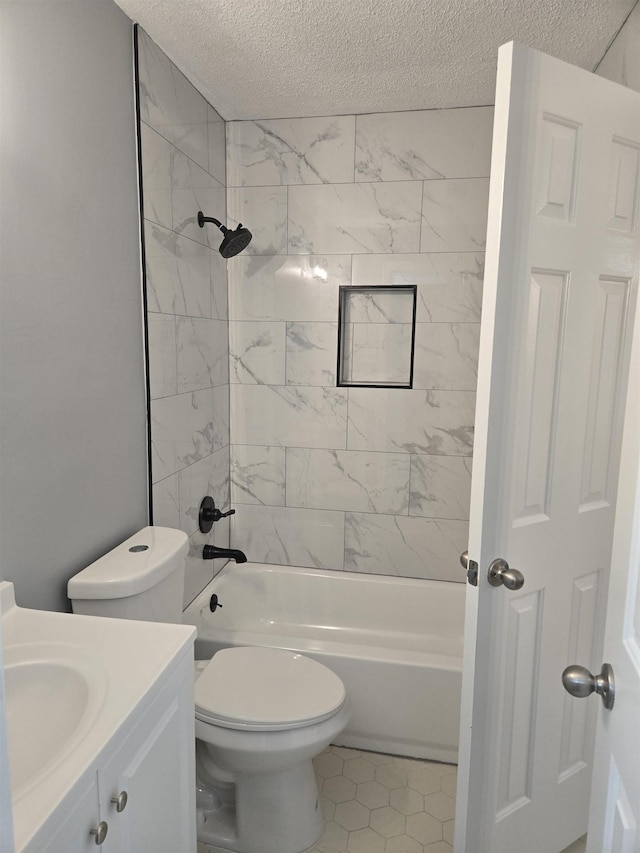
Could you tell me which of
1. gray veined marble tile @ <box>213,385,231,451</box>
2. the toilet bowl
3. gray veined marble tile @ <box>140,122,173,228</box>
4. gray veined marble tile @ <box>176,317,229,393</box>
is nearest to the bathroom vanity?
the toilet bowl

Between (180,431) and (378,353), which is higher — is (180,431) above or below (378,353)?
below

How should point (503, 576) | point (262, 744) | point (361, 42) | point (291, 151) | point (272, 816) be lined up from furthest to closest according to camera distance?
point (291, 151) → point (361, 42) → point (272, 816) → point (262, 744) → point (503, 576)

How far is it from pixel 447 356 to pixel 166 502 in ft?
4.38

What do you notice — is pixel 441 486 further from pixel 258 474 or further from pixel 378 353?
pixel 258 474

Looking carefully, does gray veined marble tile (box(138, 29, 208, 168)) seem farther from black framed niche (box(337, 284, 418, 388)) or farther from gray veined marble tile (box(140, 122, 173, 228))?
black framed niche (box(337, 284, 418, 388))

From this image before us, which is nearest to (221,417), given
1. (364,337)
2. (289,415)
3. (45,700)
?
(289,415)

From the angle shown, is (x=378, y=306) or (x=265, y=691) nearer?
(x=265, y=691)

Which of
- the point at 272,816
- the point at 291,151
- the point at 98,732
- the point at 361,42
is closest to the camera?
the point at 98,732

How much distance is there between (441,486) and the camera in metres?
2.66

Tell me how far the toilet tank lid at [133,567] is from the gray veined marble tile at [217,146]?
156 cm

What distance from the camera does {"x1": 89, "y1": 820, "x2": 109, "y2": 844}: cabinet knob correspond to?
884 millimetres

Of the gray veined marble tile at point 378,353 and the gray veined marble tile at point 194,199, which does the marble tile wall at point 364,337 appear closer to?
the gray veined marble tile at point 378,353

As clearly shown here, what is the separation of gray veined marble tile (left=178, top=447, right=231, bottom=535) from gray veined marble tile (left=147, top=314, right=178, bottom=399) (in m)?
0.36

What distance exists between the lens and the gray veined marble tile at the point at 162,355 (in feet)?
6.56
